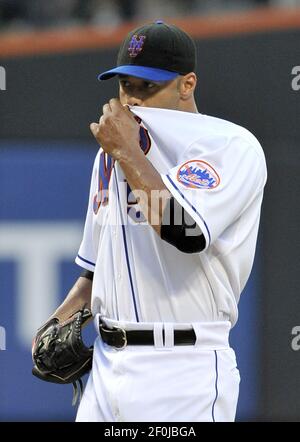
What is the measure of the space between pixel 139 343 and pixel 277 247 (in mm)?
2189

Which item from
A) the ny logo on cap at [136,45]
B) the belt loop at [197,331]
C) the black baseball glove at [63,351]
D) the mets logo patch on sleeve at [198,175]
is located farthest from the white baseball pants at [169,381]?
the ny logo on cap at [136,45]

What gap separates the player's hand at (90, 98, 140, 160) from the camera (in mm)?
2363

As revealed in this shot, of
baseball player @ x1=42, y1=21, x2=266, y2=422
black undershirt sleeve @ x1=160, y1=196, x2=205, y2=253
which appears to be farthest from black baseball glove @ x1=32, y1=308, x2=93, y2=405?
black undershirt sleeve @ x1=160, y1=196, x2=205, y2=253

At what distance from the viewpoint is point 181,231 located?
7.52 ft

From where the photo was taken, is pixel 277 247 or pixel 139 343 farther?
pixel 277 247

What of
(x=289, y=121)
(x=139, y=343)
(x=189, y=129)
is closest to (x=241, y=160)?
(x=189, y=129)

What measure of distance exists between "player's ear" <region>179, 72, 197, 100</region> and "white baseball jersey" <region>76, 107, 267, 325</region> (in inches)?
3.5

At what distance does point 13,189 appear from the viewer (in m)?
4.69

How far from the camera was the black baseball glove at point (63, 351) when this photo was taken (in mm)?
2596

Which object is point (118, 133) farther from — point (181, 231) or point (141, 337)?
point (141, 337)

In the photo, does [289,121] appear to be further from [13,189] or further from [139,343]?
[139,343]

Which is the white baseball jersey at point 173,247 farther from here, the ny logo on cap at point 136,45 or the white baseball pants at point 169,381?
the ny logo on cap at point 136,45

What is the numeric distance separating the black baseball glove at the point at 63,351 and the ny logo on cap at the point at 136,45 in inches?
27.9

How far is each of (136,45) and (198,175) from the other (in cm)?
43
